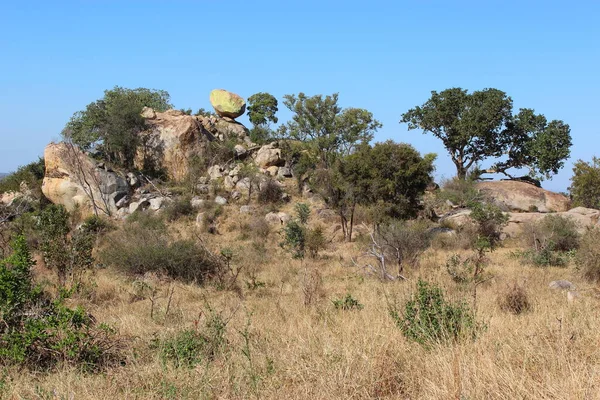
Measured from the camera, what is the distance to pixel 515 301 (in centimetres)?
755

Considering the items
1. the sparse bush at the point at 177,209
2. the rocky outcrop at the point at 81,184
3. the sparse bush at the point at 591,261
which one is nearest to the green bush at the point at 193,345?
the sparse bush at the point at 591,261

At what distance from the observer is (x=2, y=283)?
193 inches

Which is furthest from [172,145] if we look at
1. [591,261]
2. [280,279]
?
[591,261]

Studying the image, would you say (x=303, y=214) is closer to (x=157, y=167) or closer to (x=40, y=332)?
(x=157, y=167)

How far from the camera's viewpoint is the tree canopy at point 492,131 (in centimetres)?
3244

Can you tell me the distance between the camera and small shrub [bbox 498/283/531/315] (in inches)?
289

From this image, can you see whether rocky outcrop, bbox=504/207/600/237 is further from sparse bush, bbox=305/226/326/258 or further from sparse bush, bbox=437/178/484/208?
sparse bush, bbox=305/226/326/258

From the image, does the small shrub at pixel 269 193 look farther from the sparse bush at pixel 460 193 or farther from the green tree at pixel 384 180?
the sparse bush at pixel 460 193

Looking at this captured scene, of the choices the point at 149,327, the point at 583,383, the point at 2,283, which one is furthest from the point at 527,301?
the point at 2,283

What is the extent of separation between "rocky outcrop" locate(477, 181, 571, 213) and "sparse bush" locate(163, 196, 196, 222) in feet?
53.4

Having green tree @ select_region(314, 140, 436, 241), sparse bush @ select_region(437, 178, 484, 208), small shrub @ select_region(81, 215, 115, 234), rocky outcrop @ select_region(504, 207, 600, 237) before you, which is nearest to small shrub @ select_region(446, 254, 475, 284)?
green tree @ select_region(314, 140, 436, 241)

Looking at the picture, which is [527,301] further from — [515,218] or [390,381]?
[515,218]

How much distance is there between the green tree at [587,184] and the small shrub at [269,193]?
15511 millimetres

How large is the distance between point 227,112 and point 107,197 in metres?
15.5
